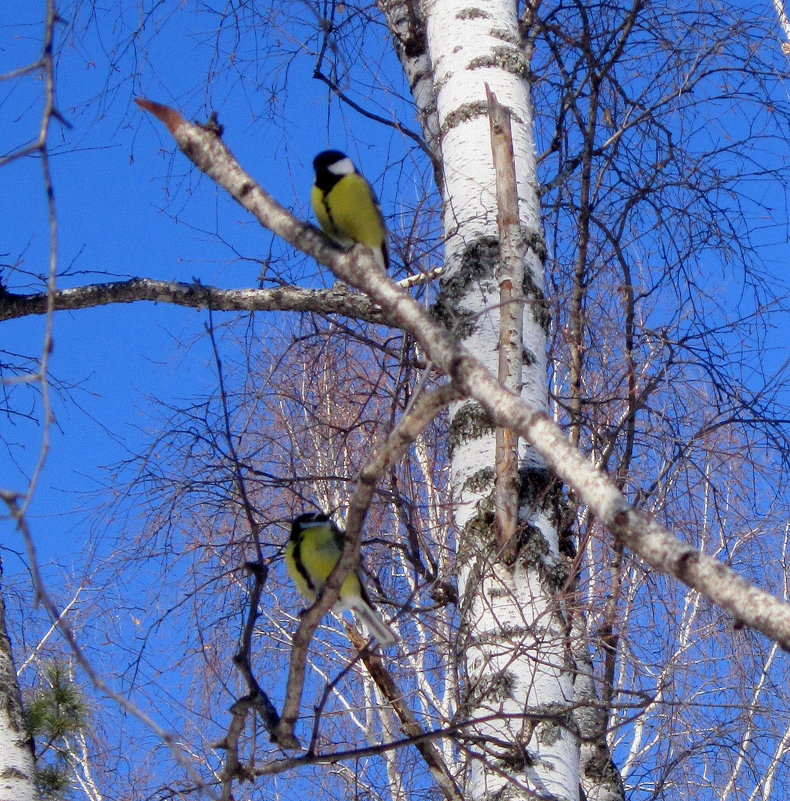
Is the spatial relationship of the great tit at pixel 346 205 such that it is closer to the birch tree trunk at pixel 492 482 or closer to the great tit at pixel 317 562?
the birch tree trunk at pixel 492 482

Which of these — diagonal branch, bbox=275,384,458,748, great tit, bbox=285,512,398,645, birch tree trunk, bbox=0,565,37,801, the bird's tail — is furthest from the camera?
birch tree trunk, bbox=0,565,37,801

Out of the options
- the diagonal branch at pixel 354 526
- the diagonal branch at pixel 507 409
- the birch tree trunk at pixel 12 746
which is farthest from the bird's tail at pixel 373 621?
the birch tree trunk at pixel 12 746

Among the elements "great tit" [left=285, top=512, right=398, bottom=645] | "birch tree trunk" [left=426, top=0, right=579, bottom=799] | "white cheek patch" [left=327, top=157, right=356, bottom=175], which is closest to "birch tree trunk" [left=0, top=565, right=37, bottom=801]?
"great tit" [left=285, top=512, right=398, bottom=645]

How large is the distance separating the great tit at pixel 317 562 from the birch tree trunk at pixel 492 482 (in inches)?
13.6

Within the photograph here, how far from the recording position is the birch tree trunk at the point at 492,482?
7.13 feet

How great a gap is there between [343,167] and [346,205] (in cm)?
21

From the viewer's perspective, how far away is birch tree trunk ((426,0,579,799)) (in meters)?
2.17

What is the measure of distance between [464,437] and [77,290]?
4.38 ft

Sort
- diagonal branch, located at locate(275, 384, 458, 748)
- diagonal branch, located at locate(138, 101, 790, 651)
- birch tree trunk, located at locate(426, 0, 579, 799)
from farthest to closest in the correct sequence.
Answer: birch tree trunk, located at locate(426, 0, 579, 799) < diagonal branch, located at locate(275, 384, 458, 748) < diagonal branch, located at locate(138, 101, 790, 651)

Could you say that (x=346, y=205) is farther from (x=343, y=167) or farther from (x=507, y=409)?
(x=507, y=409)

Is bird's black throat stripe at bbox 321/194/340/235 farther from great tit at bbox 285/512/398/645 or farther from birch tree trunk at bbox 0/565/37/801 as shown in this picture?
birch tree trunk at bbox 0/565/37/801

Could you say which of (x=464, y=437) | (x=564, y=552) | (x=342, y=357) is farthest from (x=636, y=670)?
(x=342, y=357)

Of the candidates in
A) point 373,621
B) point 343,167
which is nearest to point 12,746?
point 373,621

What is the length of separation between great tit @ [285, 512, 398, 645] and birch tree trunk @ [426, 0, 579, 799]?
1.13ft
